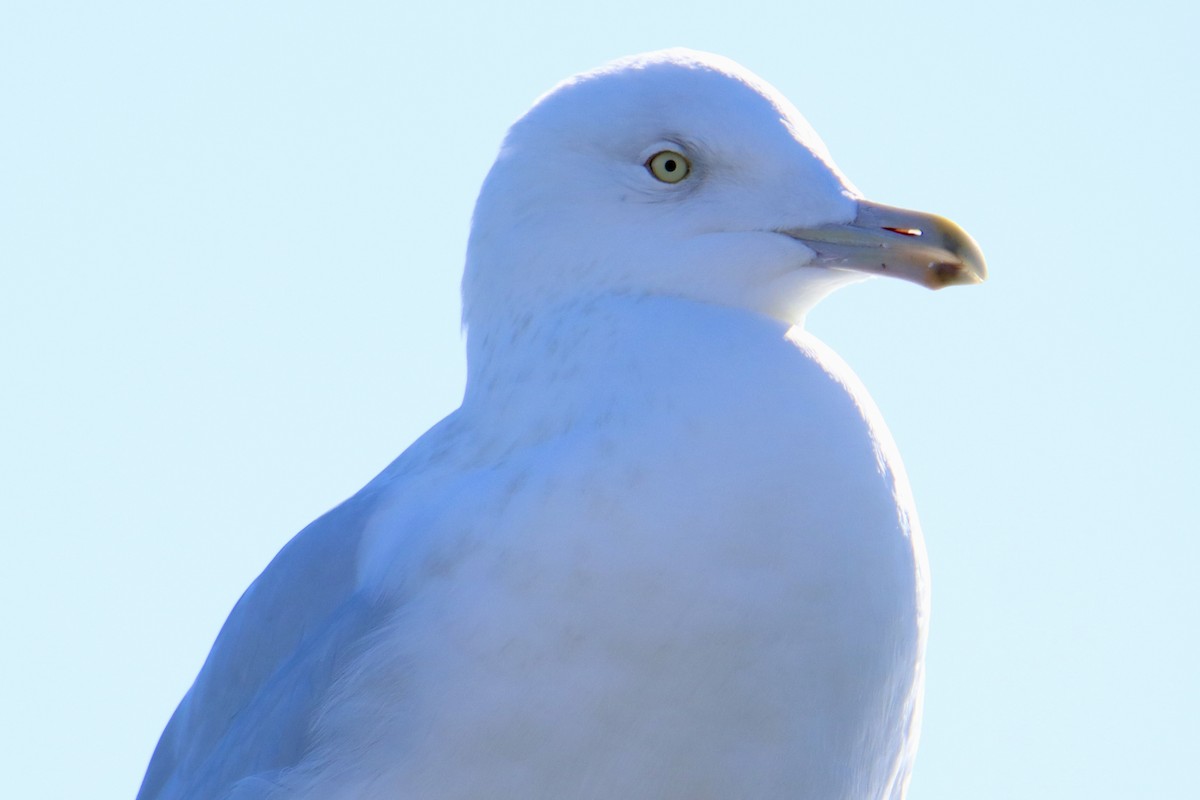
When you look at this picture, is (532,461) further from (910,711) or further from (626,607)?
(910,711)

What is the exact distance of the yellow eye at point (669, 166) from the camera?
10.7ft

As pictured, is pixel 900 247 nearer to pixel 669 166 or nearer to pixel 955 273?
pixel 955 273

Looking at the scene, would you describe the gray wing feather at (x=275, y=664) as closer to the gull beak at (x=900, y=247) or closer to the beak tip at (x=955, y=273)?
the gull beak at (x=900, y=247)

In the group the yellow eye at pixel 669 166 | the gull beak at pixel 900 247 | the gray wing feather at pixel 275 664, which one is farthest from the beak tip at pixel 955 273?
the gray wing feather at pixel 275 664

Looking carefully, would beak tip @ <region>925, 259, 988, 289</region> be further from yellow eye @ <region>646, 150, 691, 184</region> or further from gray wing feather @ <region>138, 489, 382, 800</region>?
gray wing feather @ <region>138, 489, 382, 800</region>

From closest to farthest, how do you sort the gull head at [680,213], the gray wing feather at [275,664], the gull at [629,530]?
the gull at [629,530]
the gray wing feather at [275,664]
the gull head at [680,213]

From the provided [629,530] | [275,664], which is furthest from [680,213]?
[275,664]

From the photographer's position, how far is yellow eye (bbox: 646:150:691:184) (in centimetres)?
325

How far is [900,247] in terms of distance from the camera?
3.16 m

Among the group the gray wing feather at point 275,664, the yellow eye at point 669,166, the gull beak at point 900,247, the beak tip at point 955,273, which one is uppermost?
the yellow eye at point 669,166

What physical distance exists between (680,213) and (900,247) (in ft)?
1.46

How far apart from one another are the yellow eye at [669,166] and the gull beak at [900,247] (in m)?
0.24

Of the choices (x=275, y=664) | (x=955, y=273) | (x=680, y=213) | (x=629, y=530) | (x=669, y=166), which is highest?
(x=669, y=166)

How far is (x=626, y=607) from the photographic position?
2672mm
